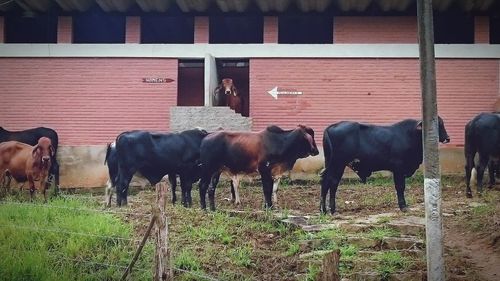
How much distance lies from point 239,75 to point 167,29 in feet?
10.0

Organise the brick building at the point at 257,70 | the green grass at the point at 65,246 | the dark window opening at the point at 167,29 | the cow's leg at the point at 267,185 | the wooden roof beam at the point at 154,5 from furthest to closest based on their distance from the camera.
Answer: the dark window opening at the point at 167,29 → the wooden roof beam at the point at 154,5 → the brick building at the point at 257,70 → the cow's leg at the point at 267,185 → the green grass at the point at 65,246

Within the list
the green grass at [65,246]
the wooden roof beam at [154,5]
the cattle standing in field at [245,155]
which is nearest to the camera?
the green grass at [65,246]

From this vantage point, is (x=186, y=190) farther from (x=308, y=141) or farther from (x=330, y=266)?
(x=330, y=266)

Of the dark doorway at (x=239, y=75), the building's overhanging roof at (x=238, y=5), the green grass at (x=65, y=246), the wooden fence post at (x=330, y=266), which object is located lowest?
the green grass at (x=65, y=246)

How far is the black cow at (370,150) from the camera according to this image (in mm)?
11477

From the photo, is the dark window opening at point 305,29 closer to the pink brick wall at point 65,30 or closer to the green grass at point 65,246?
the pink brick wall at point 65,30

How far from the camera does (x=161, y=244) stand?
6.97m

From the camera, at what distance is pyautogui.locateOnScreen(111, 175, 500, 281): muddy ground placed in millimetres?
8188

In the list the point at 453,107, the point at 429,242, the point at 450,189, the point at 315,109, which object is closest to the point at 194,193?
the point at 315,109

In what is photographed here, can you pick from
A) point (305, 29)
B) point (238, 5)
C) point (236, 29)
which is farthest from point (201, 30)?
point (305, 29)

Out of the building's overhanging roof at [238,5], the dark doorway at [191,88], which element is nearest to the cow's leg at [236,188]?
the building's overhanging roof at [238,5]

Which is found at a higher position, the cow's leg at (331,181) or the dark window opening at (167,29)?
the dark window opening at (167,29)

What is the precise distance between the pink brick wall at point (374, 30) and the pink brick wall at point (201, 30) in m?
3.72

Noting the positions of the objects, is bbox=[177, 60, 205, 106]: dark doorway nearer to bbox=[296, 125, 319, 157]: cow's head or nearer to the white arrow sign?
the white arrow sign
